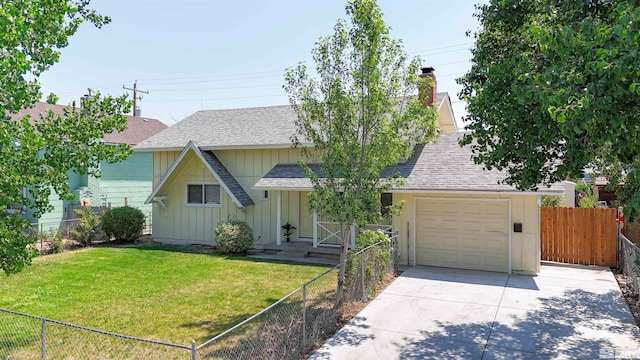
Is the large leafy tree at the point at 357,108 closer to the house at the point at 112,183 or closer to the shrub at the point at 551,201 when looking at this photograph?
the shrub at the point at 551,201

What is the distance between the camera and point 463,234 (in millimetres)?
12312

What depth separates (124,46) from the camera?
13727 millimetres

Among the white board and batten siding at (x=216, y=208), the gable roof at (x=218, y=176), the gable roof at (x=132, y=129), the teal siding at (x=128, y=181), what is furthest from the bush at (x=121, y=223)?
the gable roof at (x=132, y=129)

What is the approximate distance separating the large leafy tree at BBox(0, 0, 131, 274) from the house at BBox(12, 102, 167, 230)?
1318 centimetres

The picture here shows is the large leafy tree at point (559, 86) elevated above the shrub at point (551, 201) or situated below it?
above

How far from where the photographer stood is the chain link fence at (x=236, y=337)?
5.76 meters

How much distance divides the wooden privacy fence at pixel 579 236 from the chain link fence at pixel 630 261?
38cm

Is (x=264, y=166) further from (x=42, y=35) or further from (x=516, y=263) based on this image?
(x=42, y=35)

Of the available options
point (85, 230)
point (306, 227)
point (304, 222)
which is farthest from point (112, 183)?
point (306, 227)

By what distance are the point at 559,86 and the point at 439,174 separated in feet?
27.6

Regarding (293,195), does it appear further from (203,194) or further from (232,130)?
(232,130)

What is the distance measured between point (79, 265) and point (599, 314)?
44.9 ft

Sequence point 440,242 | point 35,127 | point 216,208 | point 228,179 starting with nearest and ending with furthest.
A: 1. point 35,127
2. point 440,242
3. point 228,179
4. point 216,208

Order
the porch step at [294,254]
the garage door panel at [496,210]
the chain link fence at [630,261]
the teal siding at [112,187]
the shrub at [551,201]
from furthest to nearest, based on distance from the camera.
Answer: the teal siding at [112,187]
the shrub at [551,201]
the porch step at [294,254]
the garage door panel at [496,210]
the chain link fence at [630,261]
